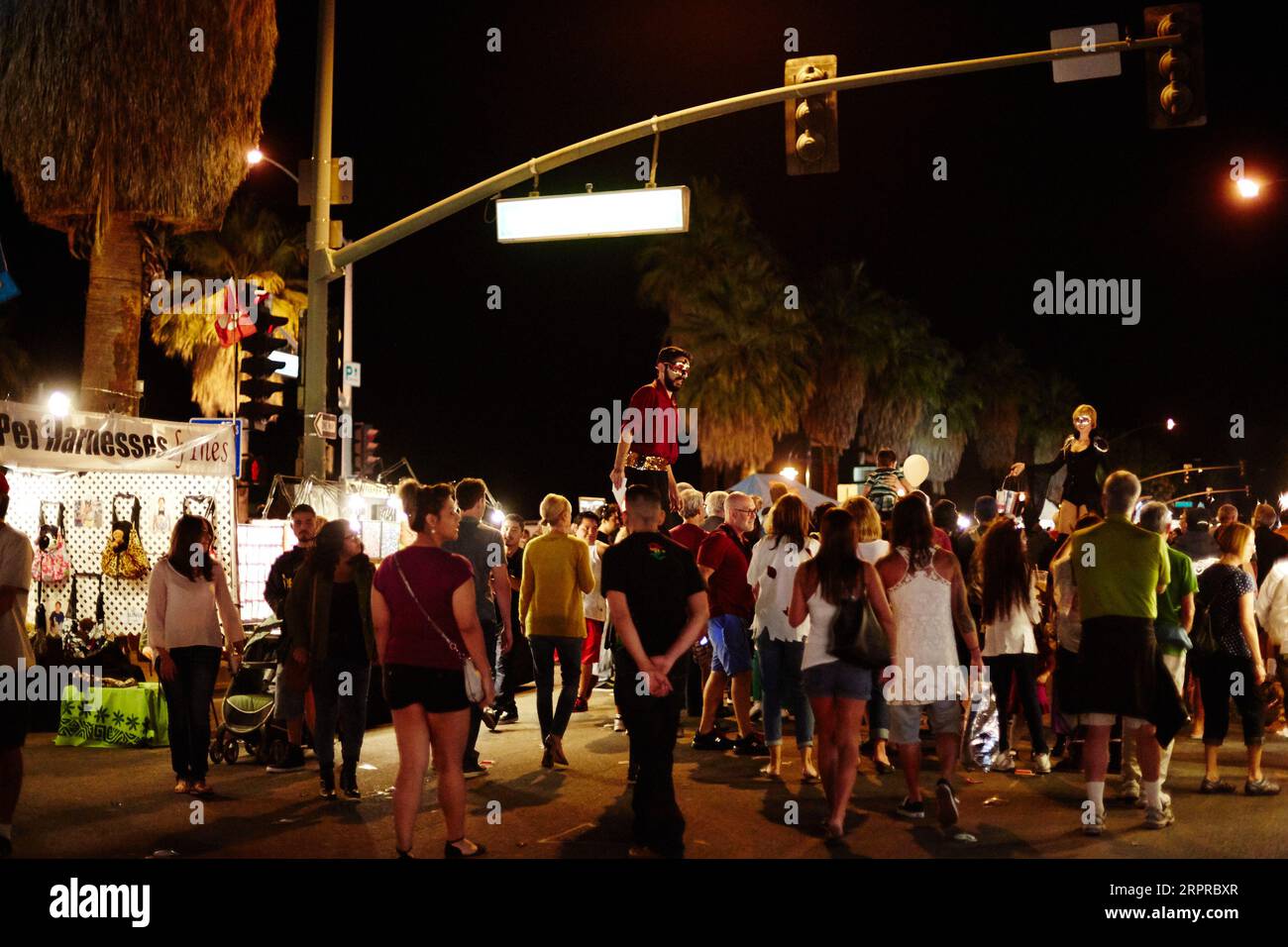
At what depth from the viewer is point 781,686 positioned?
9.79m

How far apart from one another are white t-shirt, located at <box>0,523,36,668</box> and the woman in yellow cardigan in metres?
3.97

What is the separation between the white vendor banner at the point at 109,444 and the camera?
11.6 meters

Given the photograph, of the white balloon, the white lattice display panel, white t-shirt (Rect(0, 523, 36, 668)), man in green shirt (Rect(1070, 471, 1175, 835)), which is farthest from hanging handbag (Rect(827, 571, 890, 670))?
the white balloon

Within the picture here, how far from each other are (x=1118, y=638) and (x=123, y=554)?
990 centimetres

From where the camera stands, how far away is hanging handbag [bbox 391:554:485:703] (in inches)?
264

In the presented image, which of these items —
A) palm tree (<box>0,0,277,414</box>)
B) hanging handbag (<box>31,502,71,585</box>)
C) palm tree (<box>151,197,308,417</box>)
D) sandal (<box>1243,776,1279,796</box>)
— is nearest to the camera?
sandal (<box>1243,776,1279,796</box>)

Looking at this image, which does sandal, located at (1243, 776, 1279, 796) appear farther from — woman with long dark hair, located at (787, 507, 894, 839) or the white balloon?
the white balloon

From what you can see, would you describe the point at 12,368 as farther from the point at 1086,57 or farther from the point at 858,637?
the point at 858,637

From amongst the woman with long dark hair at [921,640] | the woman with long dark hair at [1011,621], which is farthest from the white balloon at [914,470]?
the woman with long dark hair at [921,640]

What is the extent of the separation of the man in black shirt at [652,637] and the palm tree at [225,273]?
2466cm

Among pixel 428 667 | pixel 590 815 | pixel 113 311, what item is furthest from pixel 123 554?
pixel 428 667

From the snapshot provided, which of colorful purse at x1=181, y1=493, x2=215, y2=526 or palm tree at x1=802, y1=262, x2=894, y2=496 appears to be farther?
palm tree at x1=802, y1=262, x2=894, y2=496

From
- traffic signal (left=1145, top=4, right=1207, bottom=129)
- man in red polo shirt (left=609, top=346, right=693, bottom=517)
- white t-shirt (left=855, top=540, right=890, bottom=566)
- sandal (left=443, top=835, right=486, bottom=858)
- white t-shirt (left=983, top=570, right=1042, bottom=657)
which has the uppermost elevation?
traffic signal (left=1145, top=4, right=1207, bottom=129)
